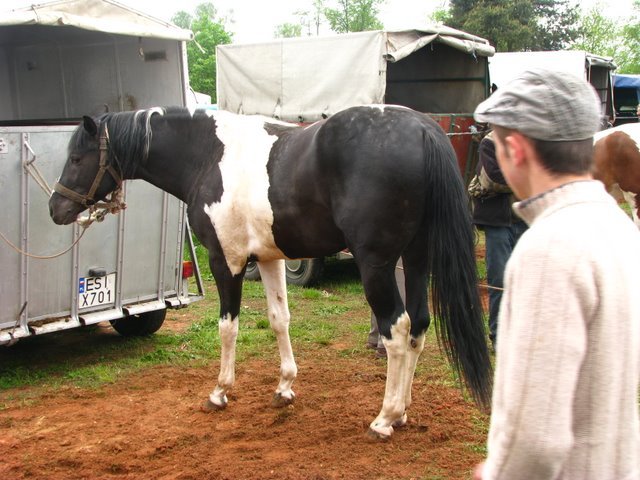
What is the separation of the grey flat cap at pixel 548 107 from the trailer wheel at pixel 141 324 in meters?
5.52

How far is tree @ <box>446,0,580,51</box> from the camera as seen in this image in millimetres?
29828

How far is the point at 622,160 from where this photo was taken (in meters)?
7.33

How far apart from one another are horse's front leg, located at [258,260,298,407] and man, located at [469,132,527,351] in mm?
1580

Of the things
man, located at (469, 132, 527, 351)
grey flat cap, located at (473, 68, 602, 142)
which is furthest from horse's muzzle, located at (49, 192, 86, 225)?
grey flat cap, located at (473, 68, 602, 142)

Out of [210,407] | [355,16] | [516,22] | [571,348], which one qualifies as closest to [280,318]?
[210,407]

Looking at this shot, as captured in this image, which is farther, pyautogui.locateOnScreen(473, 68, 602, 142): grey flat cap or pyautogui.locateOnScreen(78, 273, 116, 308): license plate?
pyautogui.locateOnScreen(78, 273, 116, 308): license plate

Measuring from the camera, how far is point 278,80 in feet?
32.1

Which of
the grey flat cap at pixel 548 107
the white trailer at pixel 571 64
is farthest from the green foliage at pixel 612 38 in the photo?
the grey flat cap at pixel 548 107

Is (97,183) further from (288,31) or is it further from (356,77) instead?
(288,31)

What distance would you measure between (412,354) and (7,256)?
3.05 m

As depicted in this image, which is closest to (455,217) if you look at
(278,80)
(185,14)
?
(278,80)

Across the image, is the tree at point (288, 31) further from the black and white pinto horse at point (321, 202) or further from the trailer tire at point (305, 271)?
the black and white pinto horse at point (321, 202)

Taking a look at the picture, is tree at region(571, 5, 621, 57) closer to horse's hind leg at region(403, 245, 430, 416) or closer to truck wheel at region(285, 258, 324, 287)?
truck wheel at region(285, 258, 324, 287)

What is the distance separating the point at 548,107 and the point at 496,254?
4255 mm
